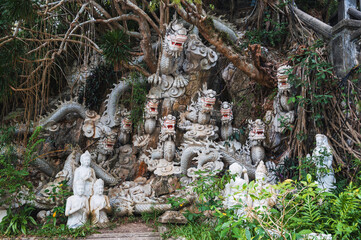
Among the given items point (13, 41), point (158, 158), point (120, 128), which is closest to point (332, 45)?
point (158, 158)

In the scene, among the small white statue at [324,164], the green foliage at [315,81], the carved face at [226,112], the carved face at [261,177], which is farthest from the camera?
the carved face at [226,112]

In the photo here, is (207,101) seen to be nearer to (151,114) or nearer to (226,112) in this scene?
(226,112)

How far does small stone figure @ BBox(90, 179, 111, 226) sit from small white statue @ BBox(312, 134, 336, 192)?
285cm

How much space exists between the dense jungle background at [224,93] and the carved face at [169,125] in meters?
0.46

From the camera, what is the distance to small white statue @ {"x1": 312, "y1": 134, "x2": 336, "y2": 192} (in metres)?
4.18

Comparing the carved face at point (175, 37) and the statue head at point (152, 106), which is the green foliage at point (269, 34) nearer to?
the carved face at point (175, 37)

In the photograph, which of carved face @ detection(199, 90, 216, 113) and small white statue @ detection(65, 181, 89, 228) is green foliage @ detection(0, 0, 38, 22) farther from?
carved face @ detection(199, 90, 216, 113)

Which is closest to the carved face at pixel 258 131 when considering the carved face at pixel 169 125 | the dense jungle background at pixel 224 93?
the dense jungle background at pixel 224 93

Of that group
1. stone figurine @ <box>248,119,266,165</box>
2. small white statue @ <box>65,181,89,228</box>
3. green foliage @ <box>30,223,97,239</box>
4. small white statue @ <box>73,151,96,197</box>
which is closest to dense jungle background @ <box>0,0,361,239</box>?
green foliage @ <box>30,223,97,239</box>

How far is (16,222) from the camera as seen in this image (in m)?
4.54

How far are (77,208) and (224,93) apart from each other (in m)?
3.90

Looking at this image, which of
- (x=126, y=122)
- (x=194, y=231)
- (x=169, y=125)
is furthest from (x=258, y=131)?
(x=126, y=122)

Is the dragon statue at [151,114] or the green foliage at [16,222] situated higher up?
the dragon statue at [151,114]

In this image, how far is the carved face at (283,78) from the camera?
537 cm
